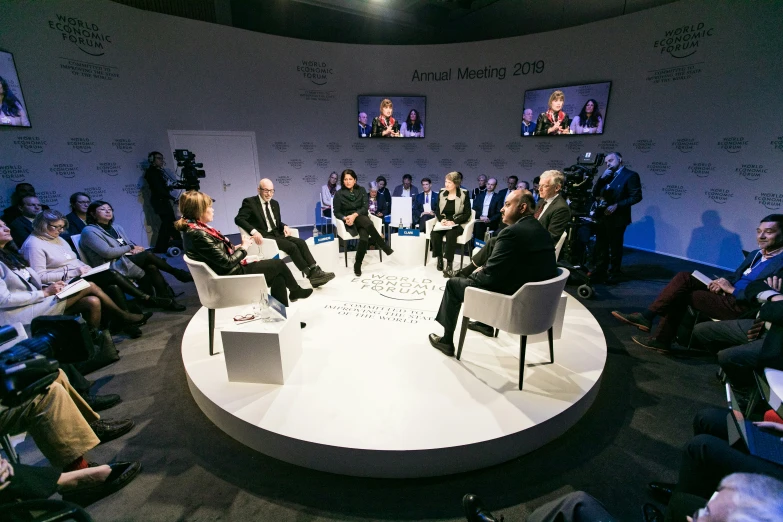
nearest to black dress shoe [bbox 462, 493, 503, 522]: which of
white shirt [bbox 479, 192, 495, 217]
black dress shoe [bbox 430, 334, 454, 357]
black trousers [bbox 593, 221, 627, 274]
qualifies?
black dress shoe [bbox 430, 334, 454, 357]

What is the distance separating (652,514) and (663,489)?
33cm

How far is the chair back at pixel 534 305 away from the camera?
2385mm

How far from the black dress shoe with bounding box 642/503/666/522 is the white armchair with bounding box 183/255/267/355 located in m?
2.74

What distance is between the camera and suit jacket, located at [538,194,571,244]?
12.1 ft

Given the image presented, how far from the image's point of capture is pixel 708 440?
1513mm

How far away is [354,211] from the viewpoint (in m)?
5.38

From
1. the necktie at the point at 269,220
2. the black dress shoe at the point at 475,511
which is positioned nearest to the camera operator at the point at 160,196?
the necktie at the point at 269,220

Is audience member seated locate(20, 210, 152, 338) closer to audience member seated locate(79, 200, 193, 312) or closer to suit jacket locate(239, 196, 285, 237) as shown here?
audience member seated locate(79, 200, 193, 312)

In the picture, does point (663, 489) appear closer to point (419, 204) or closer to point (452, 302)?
point (452, 302)

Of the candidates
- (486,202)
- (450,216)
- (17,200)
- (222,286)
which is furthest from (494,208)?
(17,200)

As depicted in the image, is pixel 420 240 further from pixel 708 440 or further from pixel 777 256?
pixel 708 440

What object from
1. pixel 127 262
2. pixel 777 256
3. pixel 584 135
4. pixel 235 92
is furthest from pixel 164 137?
pixel 777 256

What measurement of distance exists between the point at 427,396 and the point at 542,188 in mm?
2542

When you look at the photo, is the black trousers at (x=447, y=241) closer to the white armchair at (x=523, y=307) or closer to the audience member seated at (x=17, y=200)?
the white armchair at (x=523, y=307)
